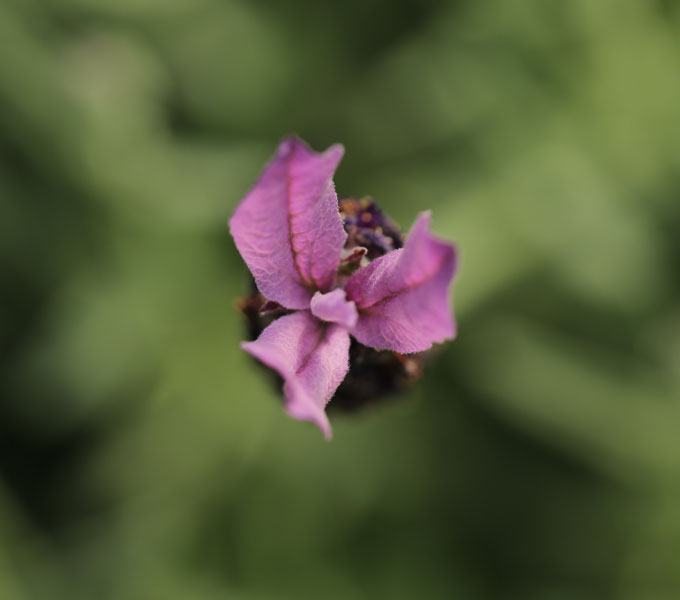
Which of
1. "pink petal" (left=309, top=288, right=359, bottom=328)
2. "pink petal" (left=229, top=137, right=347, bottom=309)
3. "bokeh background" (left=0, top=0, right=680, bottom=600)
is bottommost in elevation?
"bokeh background" (left=0, top=0, right=680, bottom=600)

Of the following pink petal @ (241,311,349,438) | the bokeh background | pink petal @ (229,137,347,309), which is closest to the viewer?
pink petal @ (241,311,349,438)

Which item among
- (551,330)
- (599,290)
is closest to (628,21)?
(599,290)

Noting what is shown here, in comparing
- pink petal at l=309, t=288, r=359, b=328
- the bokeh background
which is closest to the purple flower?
pink petal at l=309, t=288, r=359, b=328

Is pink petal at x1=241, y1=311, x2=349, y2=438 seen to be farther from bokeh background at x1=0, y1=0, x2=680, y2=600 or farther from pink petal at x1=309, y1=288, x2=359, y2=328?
bokeh background at x1=0, y1=0, x2=680, y2=600

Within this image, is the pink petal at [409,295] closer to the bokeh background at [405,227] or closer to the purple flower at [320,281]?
the purple flower at [320,281]

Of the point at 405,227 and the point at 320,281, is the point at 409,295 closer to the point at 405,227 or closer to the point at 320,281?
the point at 320,281

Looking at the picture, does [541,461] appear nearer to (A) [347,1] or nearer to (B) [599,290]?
(B) [599,290]
